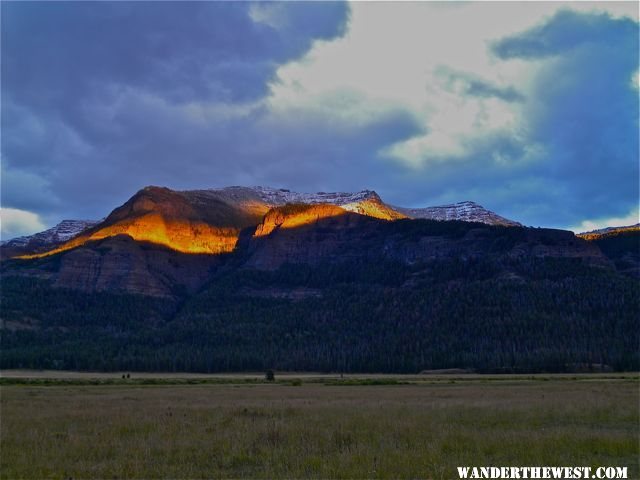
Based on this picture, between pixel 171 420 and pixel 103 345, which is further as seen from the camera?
pixel 103 345

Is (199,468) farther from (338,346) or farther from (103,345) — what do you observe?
(103,345)

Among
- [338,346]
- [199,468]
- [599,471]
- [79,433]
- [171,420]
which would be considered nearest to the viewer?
[599,471]

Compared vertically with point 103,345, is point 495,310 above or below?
above

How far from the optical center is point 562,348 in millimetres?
152625

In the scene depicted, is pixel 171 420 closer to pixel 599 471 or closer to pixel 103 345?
pixel 599 471

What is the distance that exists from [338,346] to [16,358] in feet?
300

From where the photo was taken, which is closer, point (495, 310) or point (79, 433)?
point (79, 433)

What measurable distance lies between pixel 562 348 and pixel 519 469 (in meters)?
149

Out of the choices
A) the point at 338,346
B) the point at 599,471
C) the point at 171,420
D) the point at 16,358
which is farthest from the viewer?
the point at 338,346

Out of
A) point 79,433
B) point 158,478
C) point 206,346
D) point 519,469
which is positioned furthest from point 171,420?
point 206,346

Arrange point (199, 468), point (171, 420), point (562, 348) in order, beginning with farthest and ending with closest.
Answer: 1. point (562, 348)
2. point (171, 420)
3. point (199, 468)

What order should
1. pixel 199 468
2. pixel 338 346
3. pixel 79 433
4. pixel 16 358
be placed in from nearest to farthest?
pixel 199 468 → pixel 79 433 → pixel 16 358 → pixel 338 346

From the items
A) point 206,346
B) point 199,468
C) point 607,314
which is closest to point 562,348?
point 607,314

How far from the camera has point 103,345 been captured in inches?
7726
